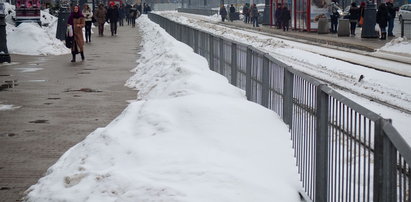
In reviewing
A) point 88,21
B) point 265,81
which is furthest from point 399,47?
point 265,81

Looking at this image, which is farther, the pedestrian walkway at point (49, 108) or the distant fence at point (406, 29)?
the distant fence at point (406, 29)

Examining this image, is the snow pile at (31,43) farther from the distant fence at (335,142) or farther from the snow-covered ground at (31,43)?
the distant fence at (335,142)

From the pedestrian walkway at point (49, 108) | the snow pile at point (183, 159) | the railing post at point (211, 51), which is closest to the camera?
the snow pile at point (183, 159)

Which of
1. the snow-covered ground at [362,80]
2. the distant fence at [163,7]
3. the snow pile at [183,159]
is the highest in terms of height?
the snow pile at [183,159]

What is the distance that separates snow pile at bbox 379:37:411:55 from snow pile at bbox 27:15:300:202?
745 inches

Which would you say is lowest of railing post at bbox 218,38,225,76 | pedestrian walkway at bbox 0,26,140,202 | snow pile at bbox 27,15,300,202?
pedestrian walkway at bbox 0,26,140,202

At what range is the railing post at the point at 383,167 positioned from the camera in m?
3.70

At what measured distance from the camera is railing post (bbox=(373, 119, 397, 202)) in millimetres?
3699

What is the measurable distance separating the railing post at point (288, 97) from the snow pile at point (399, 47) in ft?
62.5

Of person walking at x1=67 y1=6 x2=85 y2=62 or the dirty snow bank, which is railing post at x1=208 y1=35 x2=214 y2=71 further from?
the dirty snow bank

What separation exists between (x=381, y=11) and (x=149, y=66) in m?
17.7

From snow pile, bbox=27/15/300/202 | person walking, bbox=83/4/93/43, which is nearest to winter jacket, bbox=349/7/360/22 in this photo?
person walking, bbox=83/4/93/43

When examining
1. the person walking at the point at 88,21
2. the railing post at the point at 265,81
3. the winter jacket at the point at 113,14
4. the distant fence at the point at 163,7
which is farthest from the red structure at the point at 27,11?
the distant fence at the point at 163,7

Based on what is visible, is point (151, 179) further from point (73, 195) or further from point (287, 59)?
point (287, 59)
